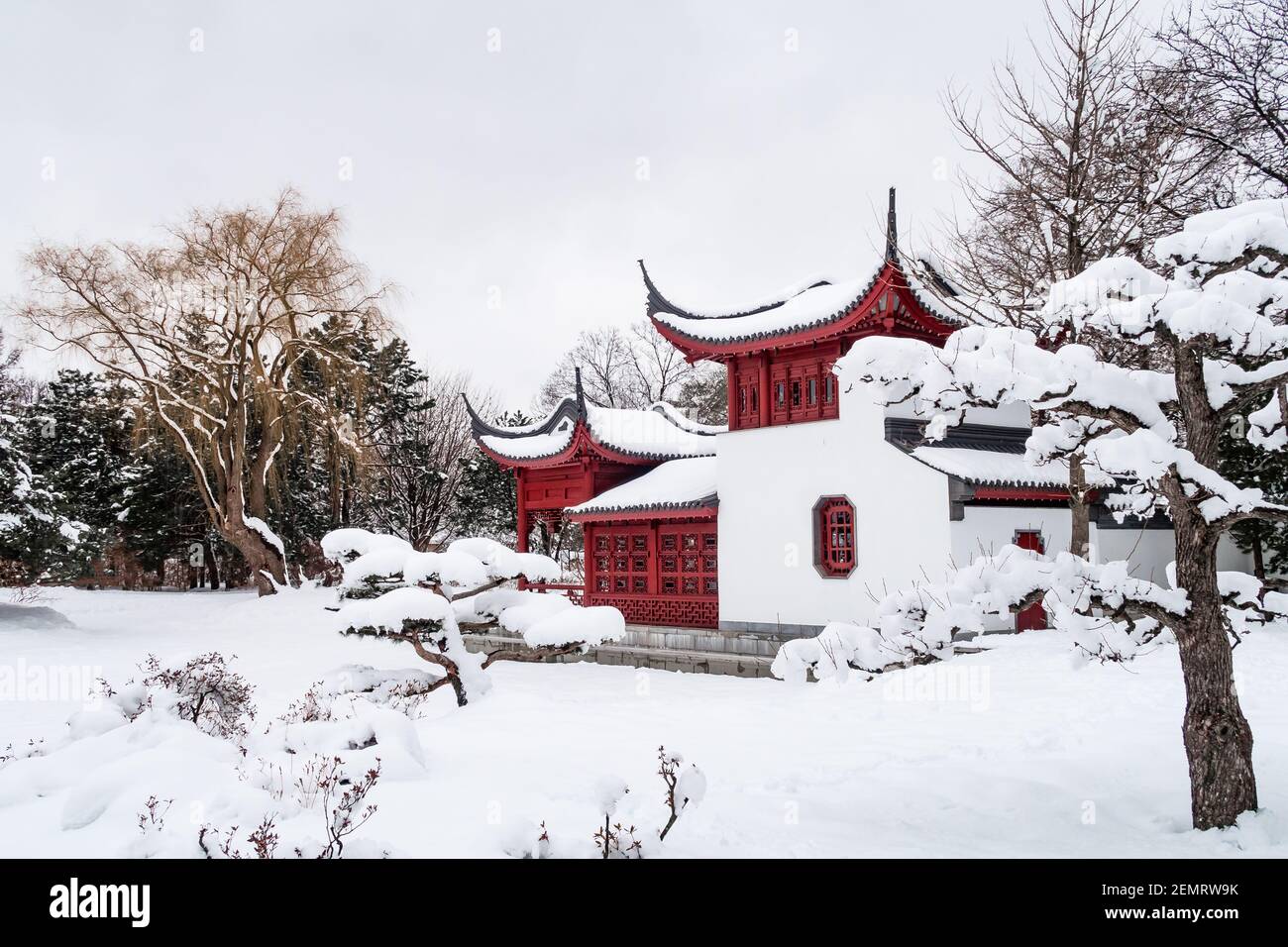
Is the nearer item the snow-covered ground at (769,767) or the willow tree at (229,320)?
the snow-covered ground at (769,767)

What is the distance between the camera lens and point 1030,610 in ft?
44.5

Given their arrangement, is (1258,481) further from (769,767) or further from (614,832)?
(614,832)

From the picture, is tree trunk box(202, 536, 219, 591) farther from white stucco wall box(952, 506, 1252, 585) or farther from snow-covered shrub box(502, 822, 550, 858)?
snow-covered shrub box(502, 822, 550, 858)

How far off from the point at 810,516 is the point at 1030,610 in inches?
133

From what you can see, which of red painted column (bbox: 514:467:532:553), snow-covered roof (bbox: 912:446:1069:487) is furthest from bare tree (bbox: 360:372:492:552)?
snow-covered roof (bbox: 912:446:1069:487)

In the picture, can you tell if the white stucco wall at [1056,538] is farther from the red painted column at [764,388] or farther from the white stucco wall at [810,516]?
the red painted column at [764,388]

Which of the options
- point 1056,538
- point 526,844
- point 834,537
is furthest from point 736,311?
point 526,844

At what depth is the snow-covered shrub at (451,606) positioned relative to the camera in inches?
320

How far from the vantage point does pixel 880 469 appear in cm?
1336

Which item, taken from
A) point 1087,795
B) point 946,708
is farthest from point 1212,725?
point 946,708

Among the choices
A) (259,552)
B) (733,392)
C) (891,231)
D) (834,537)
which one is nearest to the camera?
(891,231)

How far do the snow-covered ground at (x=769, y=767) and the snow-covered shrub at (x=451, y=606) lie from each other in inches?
25.8

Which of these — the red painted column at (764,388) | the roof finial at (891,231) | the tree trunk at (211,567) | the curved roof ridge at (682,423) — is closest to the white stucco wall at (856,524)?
the red painted column at (764,388)
